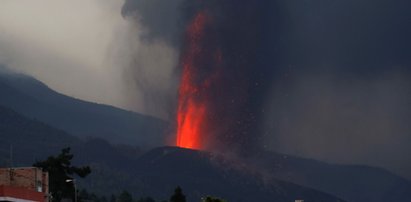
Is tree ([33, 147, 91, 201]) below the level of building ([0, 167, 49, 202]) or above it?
above

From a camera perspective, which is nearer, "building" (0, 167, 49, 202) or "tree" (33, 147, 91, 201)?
"building" (0, 167, 49, 202)

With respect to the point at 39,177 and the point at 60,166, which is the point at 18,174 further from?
the point at 60,166

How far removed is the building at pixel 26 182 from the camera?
93.0m

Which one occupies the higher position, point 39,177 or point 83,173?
point 83,173

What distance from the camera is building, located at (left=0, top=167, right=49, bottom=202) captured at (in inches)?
3660

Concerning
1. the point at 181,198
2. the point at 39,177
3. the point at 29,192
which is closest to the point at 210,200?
the point at 39,177

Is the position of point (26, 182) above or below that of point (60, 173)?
below

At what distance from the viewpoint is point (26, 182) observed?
108125 millimetres

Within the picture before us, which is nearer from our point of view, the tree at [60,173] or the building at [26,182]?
the building at [26,182]

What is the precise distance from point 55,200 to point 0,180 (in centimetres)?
5982

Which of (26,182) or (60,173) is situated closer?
(26,182)

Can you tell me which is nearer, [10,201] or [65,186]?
[10,201]

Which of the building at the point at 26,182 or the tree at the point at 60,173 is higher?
the tree at the point at 60,173

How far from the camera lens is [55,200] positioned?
16362cm
